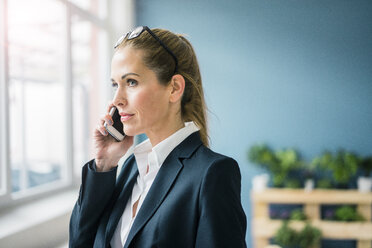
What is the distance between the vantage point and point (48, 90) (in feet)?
8.64

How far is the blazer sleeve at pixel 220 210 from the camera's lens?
0.77 m

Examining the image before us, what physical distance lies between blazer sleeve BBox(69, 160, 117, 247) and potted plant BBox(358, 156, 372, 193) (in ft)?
7.61

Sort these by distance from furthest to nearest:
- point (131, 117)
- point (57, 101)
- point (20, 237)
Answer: point (57, 101) → point (20, 237) → point (131, 117)

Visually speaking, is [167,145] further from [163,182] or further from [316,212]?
[316,212]

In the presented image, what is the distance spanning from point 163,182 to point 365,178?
7.64 feet

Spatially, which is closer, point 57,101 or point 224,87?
point 57,101

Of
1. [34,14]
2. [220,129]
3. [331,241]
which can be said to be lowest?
[331,241]

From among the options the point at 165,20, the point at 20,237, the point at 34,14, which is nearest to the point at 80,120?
the point at 34,14

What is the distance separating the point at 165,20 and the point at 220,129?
3.69ft

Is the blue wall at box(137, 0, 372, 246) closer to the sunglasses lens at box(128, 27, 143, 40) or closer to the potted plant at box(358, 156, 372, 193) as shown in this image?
the potted plant at box(358, 156, 372, 193)

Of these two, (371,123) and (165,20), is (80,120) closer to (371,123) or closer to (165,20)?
(165,20)

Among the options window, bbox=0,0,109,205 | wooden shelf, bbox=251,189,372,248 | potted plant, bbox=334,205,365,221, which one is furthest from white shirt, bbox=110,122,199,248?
potted plant, bbox=334,205,365,221

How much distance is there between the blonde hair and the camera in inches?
37.4

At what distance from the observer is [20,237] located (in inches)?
62.4
